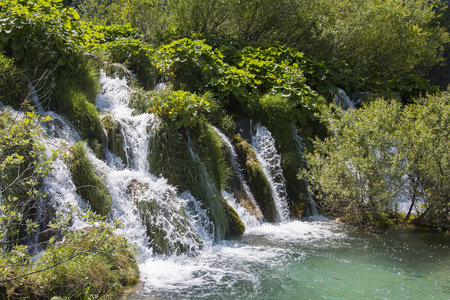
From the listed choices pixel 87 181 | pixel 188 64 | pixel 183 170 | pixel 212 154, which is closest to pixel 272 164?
pixel 212 154

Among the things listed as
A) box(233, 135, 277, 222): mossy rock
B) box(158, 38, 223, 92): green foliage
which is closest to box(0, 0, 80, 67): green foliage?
box(158, 38, 223, 92): green foliage

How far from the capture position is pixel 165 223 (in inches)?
235

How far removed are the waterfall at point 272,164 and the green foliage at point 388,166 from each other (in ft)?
3.68

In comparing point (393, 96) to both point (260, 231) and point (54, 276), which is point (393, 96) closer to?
point (260, 231)

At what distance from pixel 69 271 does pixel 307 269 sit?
3.20 m

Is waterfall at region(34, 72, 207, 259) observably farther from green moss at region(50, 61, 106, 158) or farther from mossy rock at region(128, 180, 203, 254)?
green moss at region(50, 61, 106, 158)

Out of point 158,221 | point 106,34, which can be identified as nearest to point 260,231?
point 158,221

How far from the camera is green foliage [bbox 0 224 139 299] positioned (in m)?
3.66

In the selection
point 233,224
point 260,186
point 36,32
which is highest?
point 36,32

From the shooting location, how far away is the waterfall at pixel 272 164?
866 cm

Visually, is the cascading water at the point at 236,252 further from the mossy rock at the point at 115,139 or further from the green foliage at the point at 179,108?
the green foliage at the point at 179,108

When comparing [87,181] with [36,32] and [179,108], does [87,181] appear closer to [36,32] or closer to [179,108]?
[179,108]

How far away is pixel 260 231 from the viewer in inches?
299

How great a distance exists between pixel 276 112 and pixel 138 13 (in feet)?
21.5
